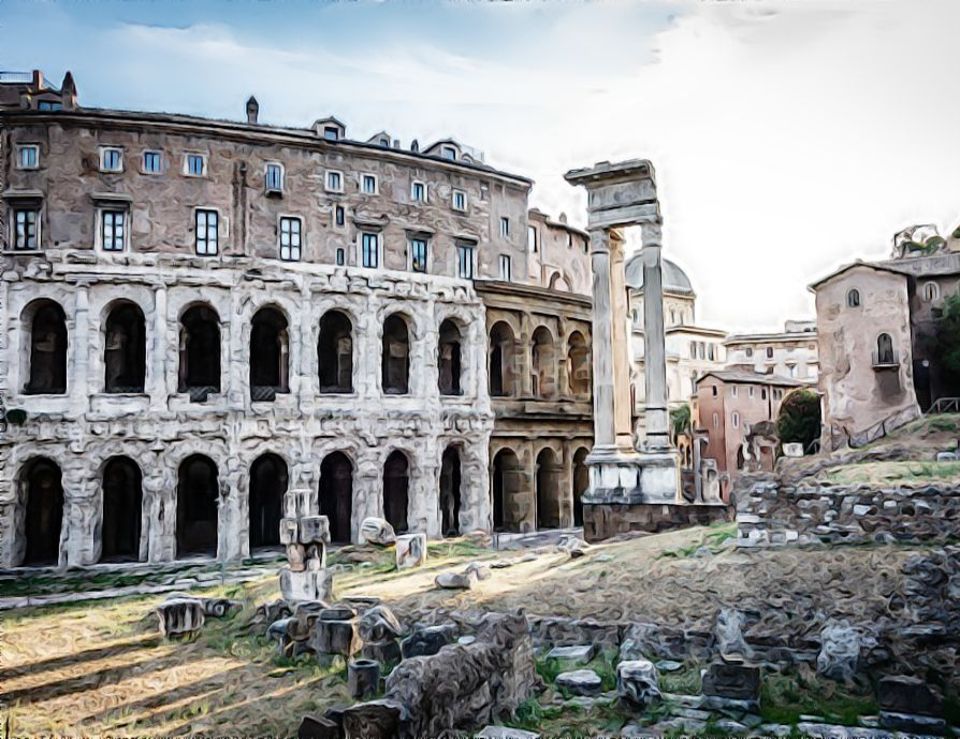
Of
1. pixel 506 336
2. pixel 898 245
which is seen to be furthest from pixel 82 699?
pixel 898 245

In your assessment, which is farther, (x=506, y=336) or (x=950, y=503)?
(x=506, y=336)

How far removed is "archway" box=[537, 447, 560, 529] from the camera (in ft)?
106

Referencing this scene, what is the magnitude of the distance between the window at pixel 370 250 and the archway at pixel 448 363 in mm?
3560

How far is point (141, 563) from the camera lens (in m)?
→ 24.0

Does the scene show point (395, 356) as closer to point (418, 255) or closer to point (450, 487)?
point (418, 255)

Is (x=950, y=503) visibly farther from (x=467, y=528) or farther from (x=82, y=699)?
(x=467, y=528)

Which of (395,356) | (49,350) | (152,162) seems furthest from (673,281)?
(49,350)

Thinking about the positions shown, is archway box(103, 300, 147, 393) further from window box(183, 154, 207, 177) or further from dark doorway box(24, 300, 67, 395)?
window box(183, 154, 207, 177)

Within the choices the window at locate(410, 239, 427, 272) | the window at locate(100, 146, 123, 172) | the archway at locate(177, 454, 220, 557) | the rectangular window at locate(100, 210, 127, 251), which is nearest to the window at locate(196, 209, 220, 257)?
the rectangular window at locate(100, 210, 127, 251)

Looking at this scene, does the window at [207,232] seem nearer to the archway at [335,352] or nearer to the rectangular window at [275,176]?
Answer: the rectangular window at [275,176]

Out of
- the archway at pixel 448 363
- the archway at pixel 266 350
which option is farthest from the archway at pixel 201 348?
the archway at pixel 448 363

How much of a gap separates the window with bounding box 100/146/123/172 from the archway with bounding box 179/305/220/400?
205 inches

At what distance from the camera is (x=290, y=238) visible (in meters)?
29.2

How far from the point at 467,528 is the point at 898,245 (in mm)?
30605
